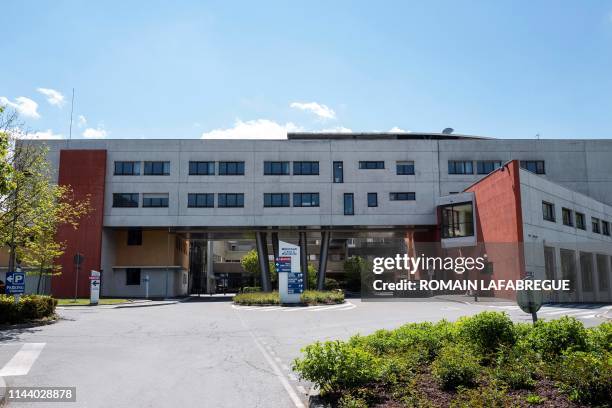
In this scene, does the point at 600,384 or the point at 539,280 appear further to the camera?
the point at 539,280

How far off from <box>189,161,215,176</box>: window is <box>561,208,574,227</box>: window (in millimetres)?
29714

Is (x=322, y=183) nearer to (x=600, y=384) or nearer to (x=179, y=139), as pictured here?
(x=179, y=139)

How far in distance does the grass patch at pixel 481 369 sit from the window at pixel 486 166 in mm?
40448

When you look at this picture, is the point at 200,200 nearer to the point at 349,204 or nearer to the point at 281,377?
the point at 349,204

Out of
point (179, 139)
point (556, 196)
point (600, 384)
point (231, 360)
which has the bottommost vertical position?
point (231, 360)

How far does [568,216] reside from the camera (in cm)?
4069

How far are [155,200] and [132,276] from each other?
8596 mm

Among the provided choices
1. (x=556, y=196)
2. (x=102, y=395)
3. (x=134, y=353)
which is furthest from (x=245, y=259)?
(x=102, y=395)

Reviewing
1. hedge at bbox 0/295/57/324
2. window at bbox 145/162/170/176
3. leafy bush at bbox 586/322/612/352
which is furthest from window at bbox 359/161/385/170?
leafy bush at bbox 586/322/612/352

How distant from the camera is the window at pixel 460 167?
4750cm

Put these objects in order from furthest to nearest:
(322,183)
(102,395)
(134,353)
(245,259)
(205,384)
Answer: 1. (245,259)
2. (322,183)
3. (134,353)
4. (205,384)
5. (102,395)

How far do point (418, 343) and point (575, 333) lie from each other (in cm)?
274

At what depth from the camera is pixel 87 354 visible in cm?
1255

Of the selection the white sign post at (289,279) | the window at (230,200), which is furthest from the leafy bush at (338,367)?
the window at (230,200)
